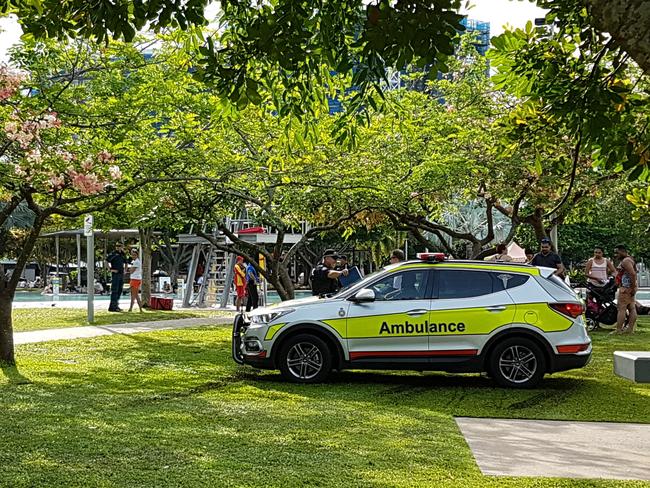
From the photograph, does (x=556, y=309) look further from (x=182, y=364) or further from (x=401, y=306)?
(x=182, y=364)

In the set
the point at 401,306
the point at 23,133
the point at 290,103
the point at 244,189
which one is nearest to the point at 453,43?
the point at 290,103

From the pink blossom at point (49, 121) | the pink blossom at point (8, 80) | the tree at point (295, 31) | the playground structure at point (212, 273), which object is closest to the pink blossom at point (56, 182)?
the pink blossom at point (49, 121)

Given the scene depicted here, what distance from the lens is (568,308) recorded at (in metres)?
11.5

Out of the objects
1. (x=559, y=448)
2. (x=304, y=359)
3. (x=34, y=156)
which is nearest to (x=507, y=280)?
(x=304, y=359)

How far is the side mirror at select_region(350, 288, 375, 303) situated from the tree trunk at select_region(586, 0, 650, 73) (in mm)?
8617

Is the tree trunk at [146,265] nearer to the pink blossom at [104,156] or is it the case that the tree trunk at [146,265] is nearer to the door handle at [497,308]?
the pink blossom at [104,156]

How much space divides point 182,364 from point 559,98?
29.6 ft

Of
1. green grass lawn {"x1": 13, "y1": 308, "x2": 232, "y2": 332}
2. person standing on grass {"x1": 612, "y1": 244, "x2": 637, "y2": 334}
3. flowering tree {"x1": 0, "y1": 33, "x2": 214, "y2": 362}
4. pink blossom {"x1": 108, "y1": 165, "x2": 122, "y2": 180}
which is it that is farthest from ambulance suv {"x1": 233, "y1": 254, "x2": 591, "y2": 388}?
green grass lawn {"x1": 13, "y1": 308, "x2": 232, "y2": 332}

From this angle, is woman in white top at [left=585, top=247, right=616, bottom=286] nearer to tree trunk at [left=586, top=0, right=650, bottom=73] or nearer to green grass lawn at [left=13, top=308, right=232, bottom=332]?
green grass lawn at [left=13, top=308, right=232, bottom=332]

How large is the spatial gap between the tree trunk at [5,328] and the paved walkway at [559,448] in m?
7.02

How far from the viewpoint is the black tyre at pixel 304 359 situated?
1171 centimetres

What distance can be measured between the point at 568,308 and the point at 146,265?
20.1 meters

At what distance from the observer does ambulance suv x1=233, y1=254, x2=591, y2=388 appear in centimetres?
1147

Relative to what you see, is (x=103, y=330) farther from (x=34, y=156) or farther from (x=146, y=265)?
(x=146, y=265)
